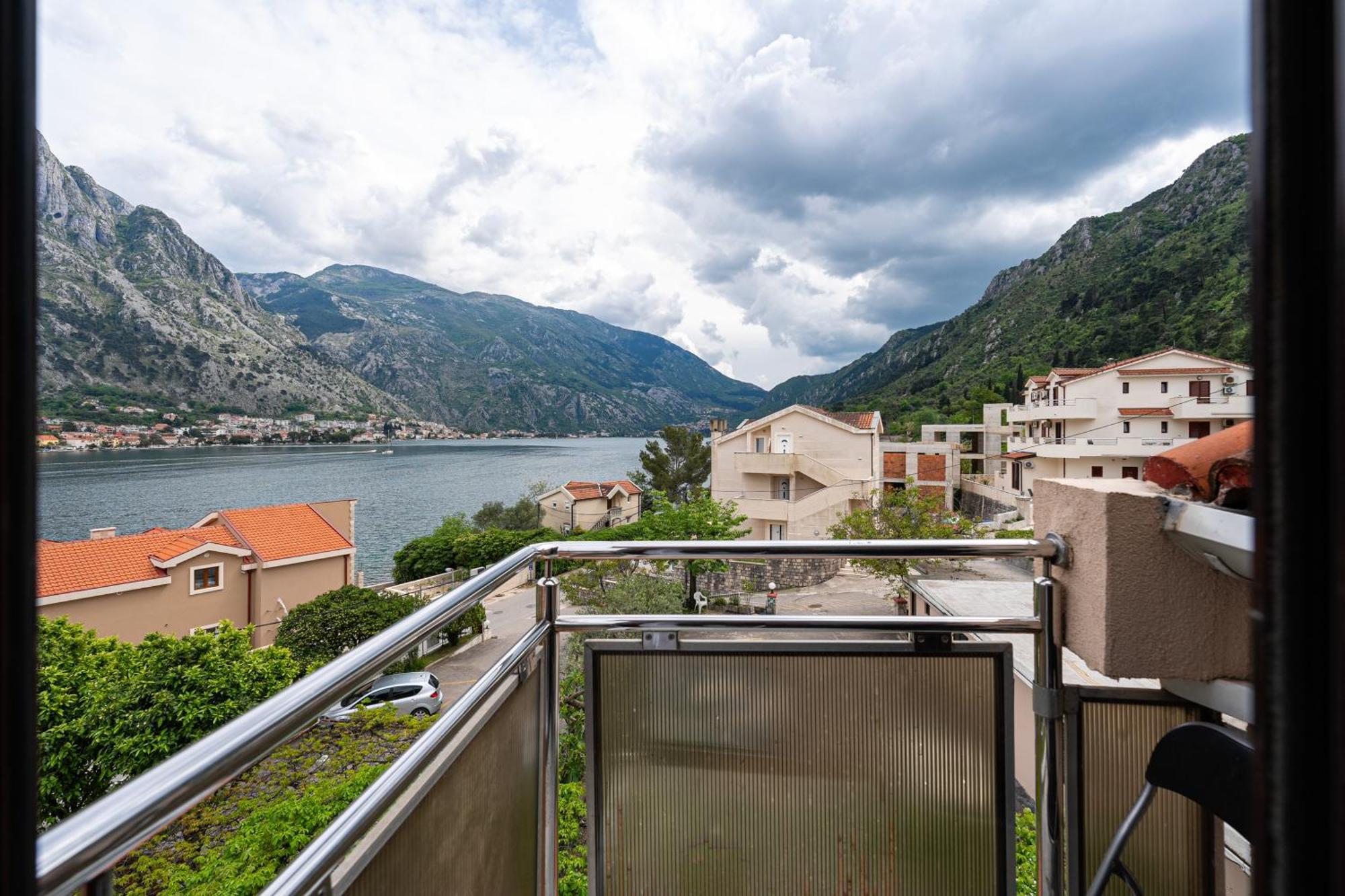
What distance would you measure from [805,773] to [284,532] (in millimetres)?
15675

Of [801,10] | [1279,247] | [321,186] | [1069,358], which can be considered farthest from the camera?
[1069,358]

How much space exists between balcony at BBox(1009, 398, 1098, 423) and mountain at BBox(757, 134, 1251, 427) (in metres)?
0.80

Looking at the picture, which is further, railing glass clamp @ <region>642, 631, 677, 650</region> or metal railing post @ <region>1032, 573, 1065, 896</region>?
railing glass clamp @ <region>642, 631, 677, 650</region>

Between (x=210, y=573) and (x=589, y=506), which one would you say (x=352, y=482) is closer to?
(x=589, y=506)

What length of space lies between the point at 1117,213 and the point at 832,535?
940cm

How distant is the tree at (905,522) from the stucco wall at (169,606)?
12.3 meters

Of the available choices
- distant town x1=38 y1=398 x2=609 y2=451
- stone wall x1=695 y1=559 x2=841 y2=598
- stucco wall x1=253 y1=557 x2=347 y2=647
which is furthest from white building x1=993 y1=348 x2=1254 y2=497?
stucco wall x1=253 y1=557 x2=347 y2=647

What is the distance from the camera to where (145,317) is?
11.5 meters

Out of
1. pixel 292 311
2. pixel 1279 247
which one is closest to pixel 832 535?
pixel 1279 247

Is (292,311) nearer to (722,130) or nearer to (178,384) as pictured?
(178,384)

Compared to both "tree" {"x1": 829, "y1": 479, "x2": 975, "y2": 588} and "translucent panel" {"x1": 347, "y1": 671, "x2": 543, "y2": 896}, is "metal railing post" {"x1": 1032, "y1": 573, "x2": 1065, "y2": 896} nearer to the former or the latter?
"translucent panel" {"x1": 347, "y1": 671, "x2": 543, "y2": 896}

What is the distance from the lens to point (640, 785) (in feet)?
4.80

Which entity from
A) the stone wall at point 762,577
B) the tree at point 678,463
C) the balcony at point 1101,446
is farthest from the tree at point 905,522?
the tree at point 678,463

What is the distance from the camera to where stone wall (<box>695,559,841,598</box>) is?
15.0 m
